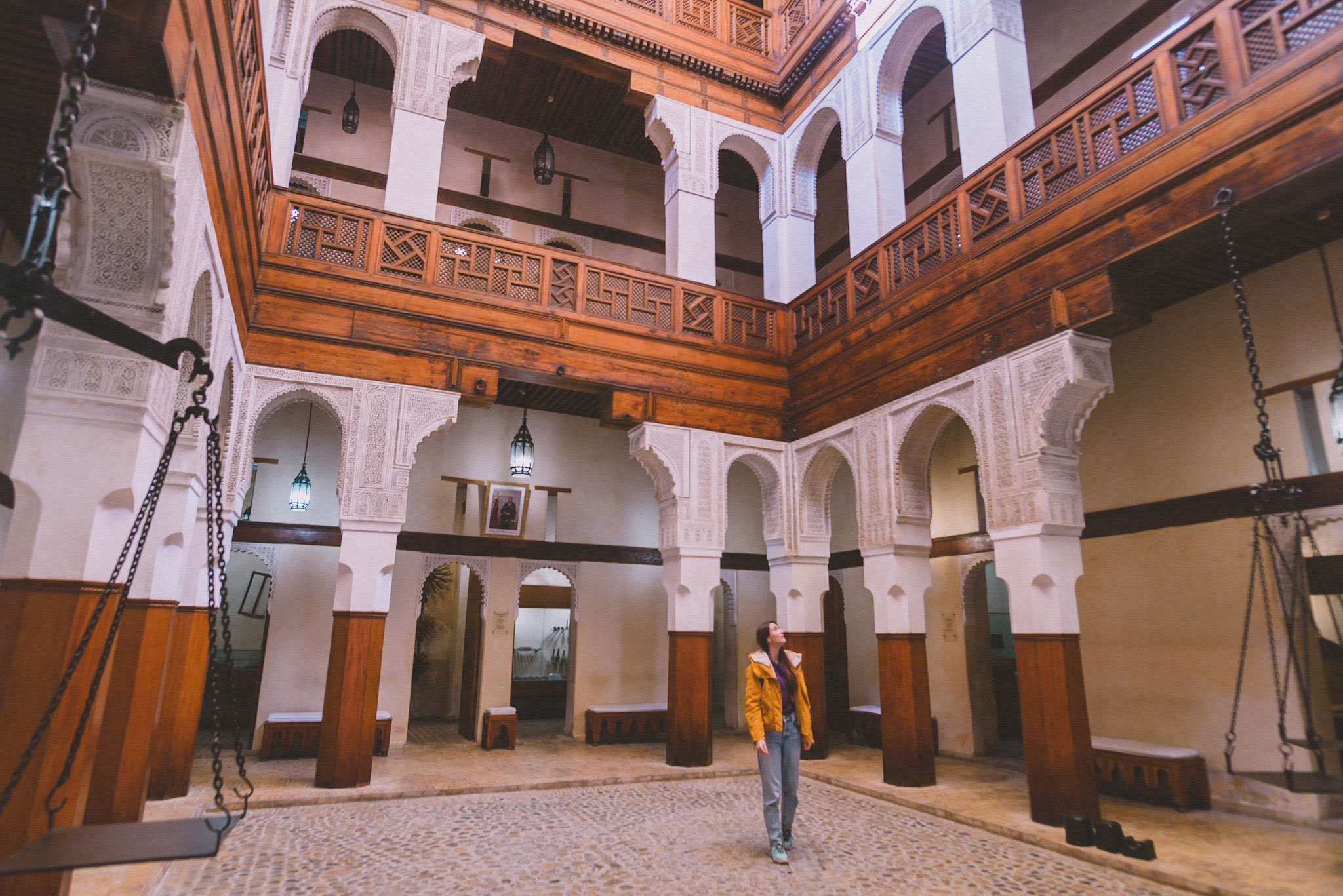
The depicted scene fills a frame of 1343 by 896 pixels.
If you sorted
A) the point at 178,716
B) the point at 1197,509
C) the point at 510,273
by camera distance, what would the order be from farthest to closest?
the point at 510,273 → the point at 1197,509 → the point at 178,716

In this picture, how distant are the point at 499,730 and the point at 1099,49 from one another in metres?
9.45

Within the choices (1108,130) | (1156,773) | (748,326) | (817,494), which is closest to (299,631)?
(817,494)

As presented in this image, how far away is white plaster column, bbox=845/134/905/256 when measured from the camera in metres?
7.56

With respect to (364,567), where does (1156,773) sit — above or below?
below

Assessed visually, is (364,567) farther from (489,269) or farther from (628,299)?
(628,299)

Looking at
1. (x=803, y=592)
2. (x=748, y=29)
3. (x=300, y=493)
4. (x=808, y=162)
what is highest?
(x=748, y=29)

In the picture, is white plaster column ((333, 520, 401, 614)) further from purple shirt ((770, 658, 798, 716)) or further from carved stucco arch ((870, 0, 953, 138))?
carved stucco arch ((870, 0, 953, 138))

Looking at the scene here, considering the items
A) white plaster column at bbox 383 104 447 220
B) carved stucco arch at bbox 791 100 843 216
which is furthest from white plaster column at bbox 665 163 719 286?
white plaster column at bbox 383 104 447 220

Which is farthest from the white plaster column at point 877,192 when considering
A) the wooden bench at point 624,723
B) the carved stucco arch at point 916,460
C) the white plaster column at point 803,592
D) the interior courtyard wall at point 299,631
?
the interior courtyard wall at point 299,631

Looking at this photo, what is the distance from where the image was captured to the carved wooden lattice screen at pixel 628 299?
7.75 meters

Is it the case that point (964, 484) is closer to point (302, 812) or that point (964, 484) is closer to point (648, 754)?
point (648, 754)

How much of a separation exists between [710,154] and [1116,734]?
284 inches

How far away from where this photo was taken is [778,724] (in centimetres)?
448

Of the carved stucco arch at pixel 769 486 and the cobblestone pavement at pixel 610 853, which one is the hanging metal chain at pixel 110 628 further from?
the carved stucco arch at pixel 769 486
